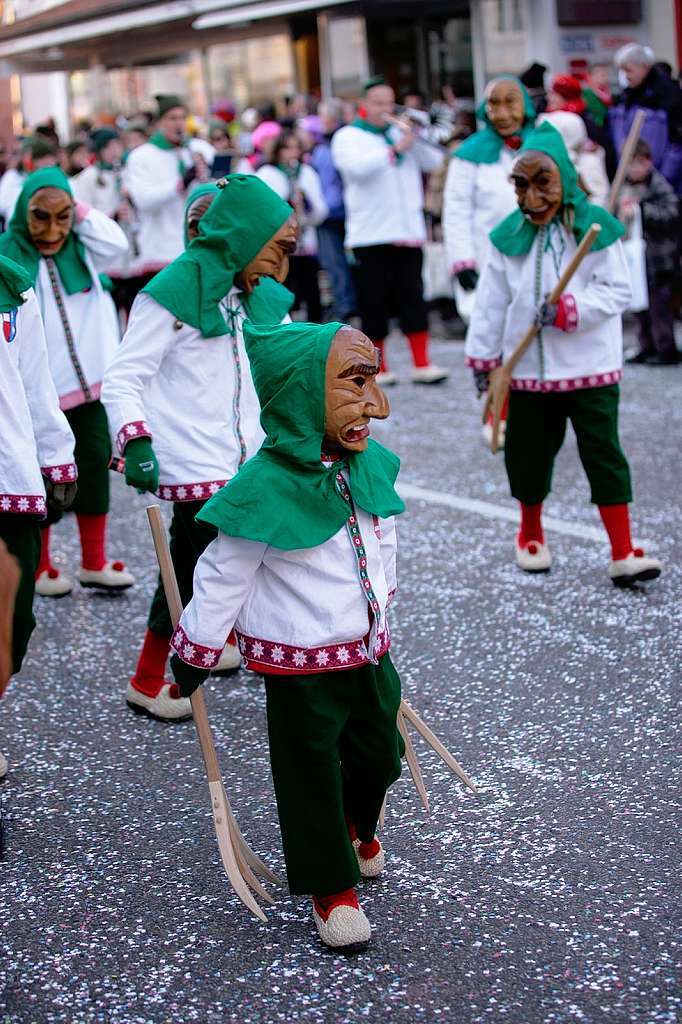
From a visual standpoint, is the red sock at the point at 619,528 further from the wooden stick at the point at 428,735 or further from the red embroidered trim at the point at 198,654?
the red embroidered trim at the point at 198,654

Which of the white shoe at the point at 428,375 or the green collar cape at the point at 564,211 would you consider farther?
the white shoe at the point at 428,375

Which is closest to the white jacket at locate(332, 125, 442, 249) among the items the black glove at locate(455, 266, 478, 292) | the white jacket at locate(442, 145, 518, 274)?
the white jacket at locate(442, 145, 518, 274)

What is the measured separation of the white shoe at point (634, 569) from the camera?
228 inches

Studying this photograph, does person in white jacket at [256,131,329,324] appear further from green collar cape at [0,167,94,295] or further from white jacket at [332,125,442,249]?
green collar cape at [0,167,94,295]

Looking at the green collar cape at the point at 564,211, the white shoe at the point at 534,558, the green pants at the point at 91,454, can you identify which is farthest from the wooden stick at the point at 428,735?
the green pants at the point at 91,454

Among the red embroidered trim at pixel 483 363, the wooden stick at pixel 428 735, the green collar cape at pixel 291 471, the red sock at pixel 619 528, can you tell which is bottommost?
the red sock at pixel 619 528

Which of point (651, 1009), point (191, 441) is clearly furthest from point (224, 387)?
point (651, 1009)

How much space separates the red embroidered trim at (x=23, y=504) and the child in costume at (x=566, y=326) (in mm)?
2406

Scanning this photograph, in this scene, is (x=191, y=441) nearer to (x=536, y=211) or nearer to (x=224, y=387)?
(x=224, y=387)

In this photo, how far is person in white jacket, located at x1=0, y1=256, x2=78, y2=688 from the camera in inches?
158

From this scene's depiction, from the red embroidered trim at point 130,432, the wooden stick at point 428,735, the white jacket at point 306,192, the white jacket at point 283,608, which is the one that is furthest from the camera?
the white jacket at point 306,192

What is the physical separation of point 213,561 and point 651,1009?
4.18ft

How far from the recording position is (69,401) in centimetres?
605

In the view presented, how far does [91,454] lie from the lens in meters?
6.18
